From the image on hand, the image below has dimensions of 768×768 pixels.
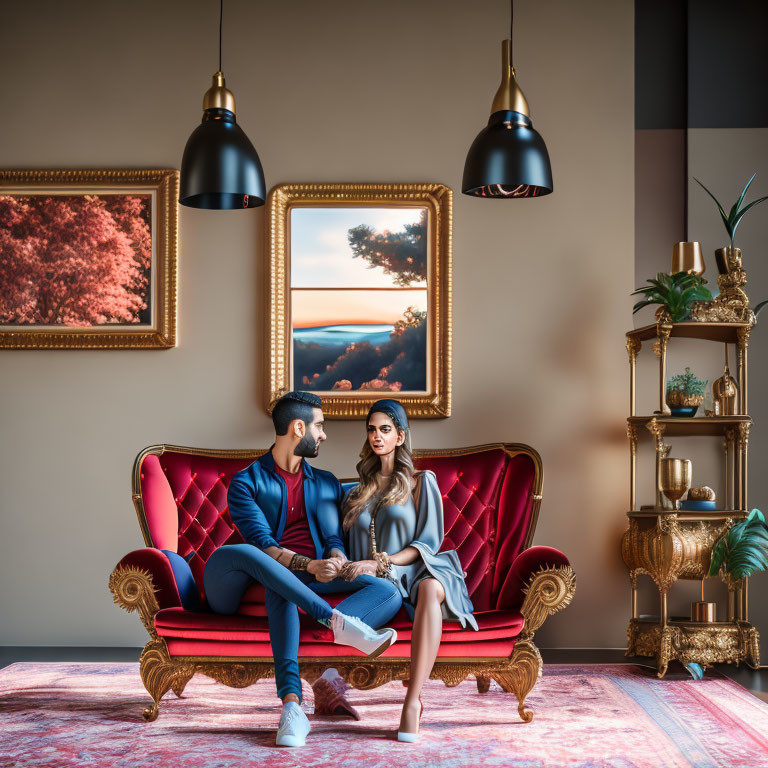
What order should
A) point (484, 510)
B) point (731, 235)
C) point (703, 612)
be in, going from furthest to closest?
point (731, 235) < point (703, 612) < point (484, 510)

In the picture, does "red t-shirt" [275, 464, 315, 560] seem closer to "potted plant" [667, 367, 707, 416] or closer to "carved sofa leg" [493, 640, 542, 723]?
"carved sofa leg" [493, 640, 542, 723]

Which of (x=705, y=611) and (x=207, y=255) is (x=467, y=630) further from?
→ (x=207, y=255)

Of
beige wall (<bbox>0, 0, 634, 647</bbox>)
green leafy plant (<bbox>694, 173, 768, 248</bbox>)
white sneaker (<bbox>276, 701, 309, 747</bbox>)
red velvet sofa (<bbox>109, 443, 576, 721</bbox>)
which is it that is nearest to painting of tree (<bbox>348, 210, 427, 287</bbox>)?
beige wall (<bbox>0, 0, 634, 647</bbox>)

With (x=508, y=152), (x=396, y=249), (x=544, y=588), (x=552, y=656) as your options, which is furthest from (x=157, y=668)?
(x=396, y=249)

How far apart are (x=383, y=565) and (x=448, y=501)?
0.73 metres

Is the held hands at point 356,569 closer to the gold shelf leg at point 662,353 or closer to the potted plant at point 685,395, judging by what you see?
the gold shelf leg at point 662,353

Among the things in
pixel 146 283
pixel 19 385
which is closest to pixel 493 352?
pixel 146 283

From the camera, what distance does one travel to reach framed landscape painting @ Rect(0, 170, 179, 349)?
180 inches

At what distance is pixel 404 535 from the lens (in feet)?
11.1

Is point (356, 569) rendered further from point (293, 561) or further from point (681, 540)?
point (681, 540)

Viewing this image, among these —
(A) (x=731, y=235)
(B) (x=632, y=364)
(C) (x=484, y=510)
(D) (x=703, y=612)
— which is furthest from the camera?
(B) (x=632, y=364)

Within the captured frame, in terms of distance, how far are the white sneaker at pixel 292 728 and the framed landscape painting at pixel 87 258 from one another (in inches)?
89.6

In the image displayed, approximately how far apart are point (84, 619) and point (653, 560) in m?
3.00

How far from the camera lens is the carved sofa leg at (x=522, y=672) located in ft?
10.6
